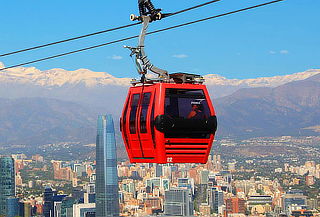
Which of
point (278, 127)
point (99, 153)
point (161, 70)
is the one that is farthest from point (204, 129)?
point (278, 127)

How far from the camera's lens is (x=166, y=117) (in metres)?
4.99

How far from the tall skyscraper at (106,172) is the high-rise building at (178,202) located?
4956mm

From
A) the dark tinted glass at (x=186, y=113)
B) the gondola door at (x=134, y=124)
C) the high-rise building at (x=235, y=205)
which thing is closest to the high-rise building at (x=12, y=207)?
the high-rise building at (x=235, y=205)

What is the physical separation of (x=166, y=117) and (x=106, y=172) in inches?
2667

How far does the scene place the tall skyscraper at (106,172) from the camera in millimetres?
65125

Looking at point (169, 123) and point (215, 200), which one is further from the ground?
point (169, 123)

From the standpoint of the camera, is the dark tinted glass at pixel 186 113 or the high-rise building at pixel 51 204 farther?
the high-rise building at pixel 51 204

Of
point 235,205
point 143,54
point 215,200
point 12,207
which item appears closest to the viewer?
point 143,54

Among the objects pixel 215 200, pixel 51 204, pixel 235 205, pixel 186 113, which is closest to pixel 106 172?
pixel 51 204

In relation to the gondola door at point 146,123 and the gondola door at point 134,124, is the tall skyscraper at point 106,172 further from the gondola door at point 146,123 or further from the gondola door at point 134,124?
the gondola door at point 146,123

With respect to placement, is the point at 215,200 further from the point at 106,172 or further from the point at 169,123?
the point at 169,123

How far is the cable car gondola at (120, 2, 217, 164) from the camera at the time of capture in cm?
500

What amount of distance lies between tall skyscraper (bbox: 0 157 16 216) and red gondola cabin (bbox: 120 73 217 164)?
56706mm

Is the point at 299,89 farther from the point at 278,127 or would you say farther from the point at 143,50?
the point at 143,50
